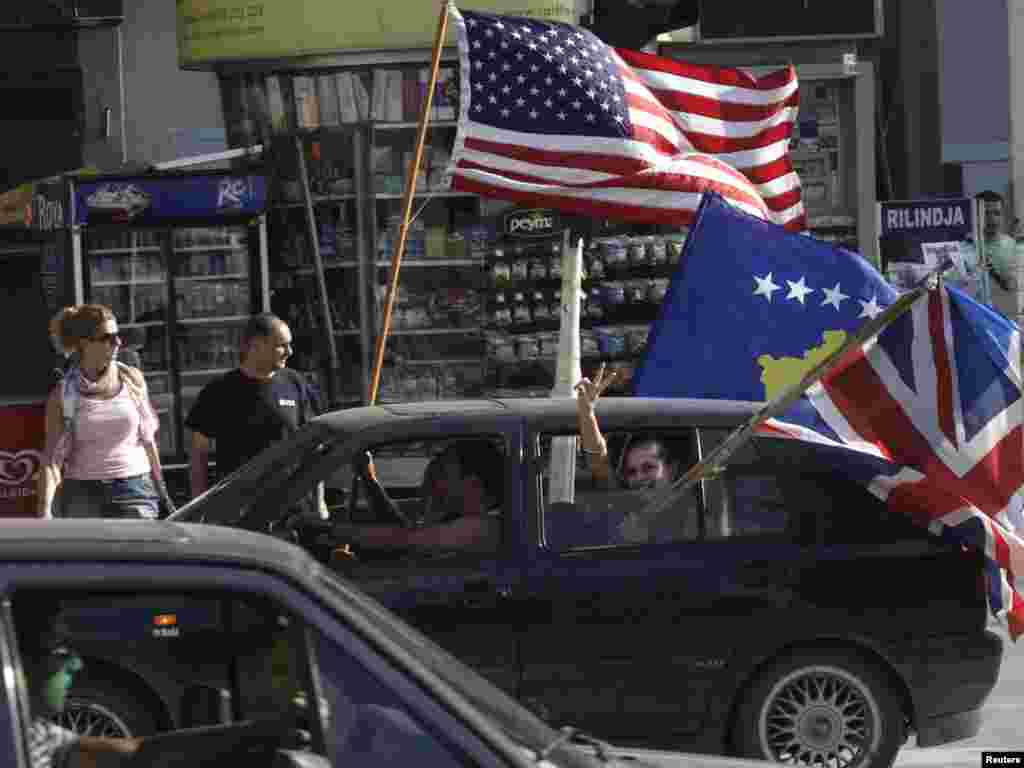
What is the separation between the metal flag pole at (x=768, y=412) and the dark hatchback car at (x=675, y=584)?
75mm

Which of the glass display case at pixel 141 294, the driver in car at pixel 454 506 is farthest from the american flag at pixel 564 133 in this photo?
the glass display case at pixel 141 294

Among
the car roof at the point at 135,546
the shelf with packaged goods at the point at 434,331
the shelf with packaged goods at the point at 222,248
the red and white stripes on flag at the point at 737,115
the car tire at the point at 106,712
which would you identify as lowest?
the car tire at the point at 106,712

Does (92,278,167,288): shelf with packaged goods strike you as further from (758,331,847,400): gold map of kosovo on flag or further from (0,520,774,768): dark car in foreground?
(0,520,774,768): dark car in foreground

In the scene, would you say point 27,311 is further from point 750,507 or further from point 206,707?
point 206,707

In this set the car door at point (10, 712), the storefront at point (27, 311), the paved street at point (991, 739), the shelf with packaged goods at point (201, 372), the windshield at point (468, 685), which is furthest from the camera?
the shelf with packaged goods at point (201, 372)

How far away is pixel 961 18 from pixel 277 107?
7.76 meters

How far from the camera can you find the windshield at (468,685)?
141 inches

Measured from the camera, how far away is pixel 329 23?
1475 centimetres

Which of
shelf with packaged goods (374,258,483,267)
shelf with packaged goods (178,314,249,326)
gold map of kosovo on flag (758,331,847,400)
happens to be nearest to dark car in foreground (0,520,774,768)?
gold map of kosovo on flag (758,331,847,400)

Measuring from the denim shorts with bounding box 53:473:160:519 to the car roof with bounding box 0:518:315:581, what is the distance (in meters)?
5.39

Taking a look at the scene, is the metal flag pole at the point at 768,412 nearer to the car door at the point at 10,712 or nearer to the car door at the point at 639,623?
the car door at the point at 639,623

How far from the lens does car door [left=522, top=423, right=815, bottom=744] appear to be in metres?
6.75

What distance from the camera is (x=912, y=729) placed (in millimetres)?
7105

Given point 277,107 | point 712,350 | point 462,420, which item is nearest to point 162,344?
point 277,107
